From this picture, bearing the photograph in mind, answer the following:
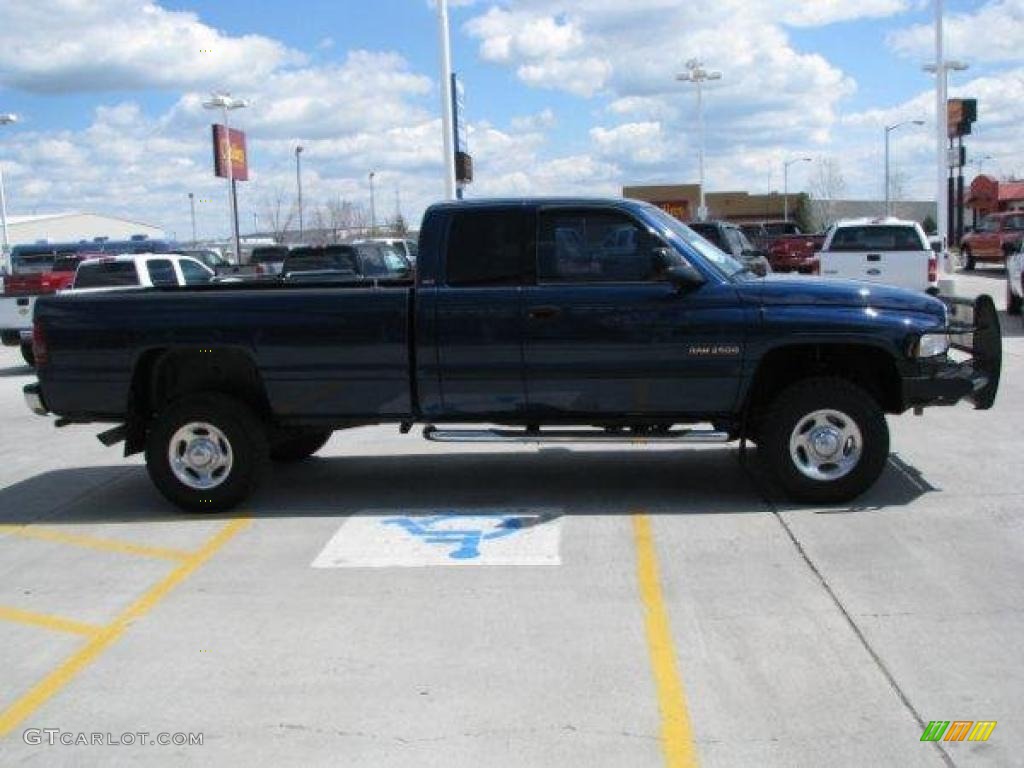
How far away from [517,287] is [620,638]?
2894 millimetres

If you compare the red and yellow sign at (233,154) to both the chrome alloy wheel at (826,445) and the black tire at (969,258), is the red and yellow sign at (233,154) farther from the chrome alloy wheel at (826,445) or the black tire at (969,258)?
the chrome alloy wheel at (826,445)

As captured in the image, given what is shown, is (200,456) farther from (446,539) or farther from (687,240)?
(687,240)

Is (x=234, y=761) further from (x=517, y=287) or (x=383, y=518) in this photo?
(x=517, y=287)

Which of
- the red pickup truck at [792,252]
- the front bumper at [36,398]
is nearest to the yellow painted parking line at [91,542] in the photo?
the front bumper at [36,398]

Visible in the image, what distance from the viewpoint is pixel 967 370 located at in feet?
24.9

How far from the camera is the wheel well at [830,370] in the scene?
24.4ft

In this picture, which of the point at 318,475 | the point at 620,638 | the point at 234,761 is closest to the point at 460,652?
the point at 620,638

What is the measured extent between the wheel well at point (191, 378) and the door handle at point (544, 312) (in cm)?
196

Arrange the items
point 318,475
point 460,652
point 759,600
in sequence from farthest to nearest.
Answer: point 318,475 → point 759,600 → point 460,652

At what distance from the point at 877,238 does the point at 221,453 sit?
45.0 ft

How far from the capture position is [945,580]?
5.89 meters

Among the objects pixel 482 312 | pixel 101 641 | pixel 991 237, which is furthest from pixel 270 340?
pixel 991 237

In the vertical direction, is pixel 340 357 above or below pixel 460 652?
above

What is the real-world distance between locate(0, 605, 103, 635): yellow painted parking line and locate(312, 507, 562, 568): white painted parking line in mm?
1373
